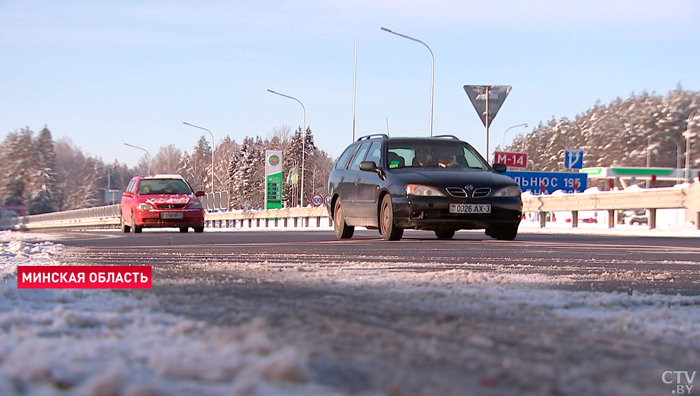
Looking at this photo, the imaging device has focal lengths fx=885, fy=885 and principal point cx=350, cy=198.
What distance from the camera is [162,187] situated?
21984 mm

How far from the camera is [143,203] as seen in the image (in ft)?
69.2

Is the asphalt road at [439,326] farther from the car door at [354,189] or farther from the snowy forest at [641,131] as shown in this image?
the snowy forest at [641,131]

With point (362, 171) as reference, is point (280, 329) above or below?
below

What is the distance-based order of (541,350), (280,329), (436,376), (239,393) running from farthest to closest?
(280,329), (541,350), (436,376), (239,393)

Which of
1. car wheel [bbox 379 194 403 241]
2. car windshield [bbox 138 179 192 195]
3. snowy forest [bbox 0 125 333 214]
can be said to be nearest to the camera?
car wheel [bbox 379 194 403 241]

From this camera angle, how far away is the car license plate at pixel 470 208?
11.3m

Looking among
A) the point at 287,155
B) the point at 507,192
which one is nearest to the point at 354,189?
the point at 507,192

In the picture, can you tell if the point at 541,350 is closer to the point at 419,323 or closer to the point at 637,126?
the point at 419,323

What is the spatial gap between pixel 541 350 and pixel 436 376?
581 millimetres

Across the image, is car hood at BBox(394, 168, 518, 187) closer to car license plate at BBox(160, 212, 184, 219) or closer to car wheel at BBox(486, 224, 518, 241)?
car wheel at BBox(486, 224, 518, 241)

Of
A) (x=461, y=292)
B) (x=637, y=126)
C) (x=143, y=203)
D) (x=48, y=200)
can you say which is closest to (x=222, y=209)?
(x=143, y=203)

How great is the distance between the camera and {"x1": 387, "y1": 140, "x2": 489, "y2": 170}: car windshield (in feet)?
41.0

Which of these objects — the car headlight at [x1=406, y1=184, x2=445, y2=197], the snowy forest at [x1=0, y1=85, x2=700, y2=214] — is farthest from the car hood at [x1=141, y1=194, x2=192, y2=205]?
the snowy forest at [x1=0, y1=85, x2=700, y2=214]
